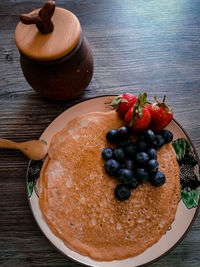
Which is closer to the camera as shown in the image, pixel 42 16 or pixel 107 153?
pixel 42 16

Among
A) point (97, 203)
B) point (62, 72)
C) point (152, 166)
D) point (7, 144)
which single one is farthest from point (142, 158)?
point (7, 144)

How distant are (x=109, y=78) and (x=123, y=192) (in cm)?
57

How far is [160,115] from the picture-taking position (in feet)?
3.17

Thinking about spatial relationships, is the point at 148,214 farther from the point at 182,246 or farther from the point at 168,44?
the point at 168,44

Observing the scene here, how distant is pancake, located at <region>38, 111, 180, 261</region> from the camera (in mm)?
948

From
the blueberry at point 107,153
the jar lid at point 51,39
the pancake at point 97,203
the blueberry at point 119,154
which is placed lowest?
the pancake at point 97,203

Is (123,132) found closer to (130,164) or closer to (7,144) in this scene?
(130,164)

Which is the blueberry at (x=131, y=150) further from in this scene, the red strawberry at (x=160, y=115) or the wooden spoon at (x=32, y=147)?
the wooden spoon at (x=32, y=147)

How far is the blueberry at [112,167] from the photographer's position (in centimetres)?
95

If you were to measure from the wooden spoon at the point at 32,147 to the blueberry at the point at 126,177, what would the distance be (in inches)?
12.6

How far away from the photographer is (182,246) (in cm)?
102

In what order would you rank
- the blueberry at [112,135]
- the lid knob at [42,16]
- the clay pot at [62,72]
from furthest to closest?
the blueberry at [112,135] → the clay pot at [62,72] → the lid knob at [42,16]

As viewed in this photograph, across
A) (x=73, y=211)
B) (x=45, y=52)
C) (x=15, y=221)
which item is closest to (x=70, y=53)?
(x=45, y=52)

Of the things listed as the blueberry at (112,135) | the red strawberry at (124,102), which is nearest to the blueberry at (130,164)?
the blueberry at (112,135)
